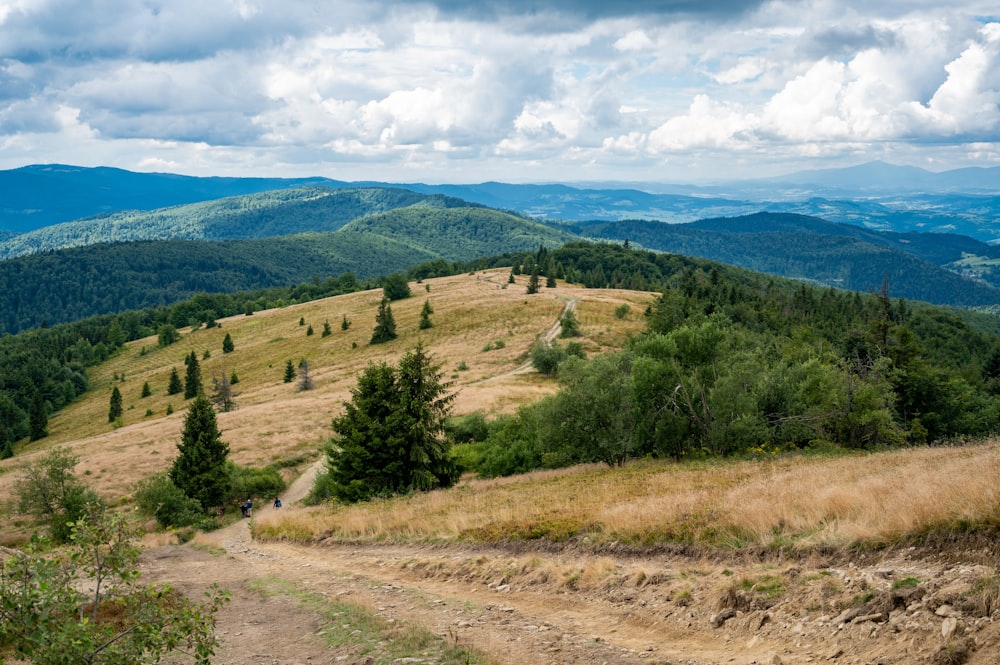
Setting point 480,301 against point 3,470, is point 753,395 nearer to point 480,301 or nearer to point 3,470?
point 3,470

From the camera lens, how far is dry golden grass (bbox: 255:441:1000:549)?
10.5 meters

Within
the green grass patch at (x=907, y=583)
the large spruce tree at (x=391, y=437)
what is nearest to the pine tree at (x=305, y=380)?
the large spruce tree at (x=391, y=437)

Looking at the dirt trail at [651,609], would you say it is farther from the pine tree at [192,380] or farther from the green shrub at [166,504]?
the pine tree at [192,380]

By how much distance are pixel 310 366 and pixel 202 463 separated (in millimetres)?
58114

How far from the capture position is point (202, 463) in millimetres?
41500

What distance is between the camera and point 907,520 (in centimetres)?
1008

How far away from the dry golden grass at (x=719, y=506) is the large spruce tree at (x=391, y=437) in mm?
5446

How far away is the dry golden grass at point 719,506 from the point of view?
10.5m

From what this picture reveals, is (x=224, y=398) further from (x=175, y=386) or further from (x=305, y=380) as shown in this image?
(x=175, y=386)

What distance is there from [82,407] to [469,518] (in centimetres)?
12520

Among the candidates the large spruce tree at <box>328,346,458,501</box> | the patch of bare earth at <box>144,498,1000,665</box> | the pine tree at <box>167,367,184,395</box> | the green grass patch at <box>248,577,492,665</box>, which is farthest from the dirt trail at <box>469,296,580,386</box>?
the pine tree at <box>167,367,184,395</box>

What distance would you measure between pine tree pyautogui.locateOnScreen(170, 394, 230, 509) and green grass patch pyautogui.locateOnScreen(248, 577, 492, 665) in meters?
30.7

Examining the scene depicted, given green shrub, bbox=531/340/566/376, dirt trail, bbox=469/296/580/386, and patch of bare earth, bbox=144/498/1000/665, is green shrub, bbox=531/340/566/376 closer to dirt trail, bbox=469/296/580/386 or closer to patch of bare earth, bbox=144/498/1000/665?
dirt trail, bbox=469/296/580/386

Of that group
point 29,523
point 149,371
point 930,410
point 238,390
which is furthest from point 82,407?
point 930,410
